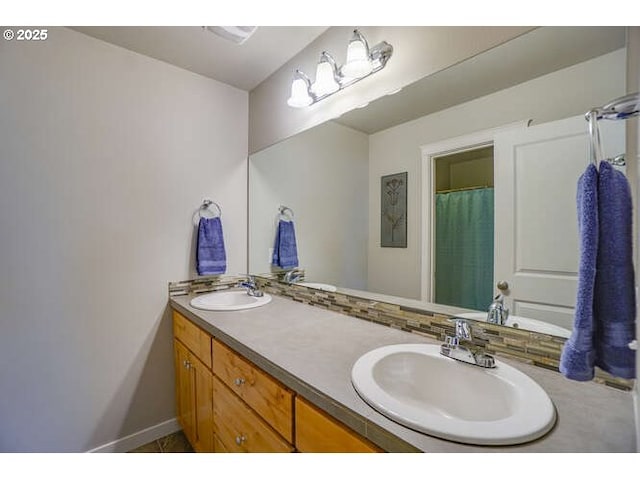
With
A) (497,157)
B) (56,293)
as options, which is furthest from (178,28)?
(497,157)

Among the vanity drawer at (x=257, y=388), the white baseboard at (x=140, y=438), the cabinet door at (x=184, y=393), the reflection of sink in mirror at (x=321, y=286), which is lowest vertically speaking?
the white baseboard at (x=140, y=438)

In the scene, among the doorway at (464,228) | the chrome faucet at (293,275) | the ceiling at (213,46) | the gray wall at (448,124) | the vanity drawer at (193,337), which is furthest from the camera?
the chrome faucet at (293,275)

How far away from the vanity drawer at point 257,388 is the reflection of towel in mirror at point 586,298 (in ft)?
2.11

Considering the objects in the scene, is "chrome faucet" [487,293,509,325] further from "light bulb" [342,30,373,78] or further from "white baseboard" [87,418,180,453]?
"white baseboard" [87,418,180,453]

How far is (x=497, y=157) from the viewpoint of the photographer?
95 cm

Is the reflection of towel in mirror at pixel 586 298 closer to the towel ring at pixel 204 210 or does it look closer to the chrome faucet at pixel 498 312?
the chrome faucet at pixel 498 312

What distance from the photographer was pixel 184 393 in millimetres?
1551

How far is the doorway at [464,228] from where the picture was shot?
99 cm

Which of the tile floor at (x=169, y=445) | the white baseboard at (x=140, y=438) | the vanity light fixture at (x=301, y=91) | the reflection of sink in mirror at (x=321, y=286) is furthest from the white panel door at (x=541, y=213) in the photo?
the white baseboard at (x=140, y=438)

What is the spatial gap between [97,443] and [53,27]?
2069 millimetres

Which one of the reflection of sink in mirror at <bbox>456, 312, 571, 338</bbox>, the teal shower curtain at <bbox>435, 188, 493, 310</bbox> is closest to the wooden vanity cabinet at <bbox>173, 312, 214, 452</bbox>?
the teal shower curtain at <bbox>435, 188, 493, 310</bbox>

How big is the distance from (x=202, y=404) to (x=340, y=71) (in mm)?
1659

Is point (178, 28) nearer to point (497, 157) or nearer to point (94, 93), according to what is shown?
point (94, 93)

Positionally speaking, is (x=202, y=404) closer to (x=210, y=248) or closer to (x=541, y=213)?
(x=210, y=248)
